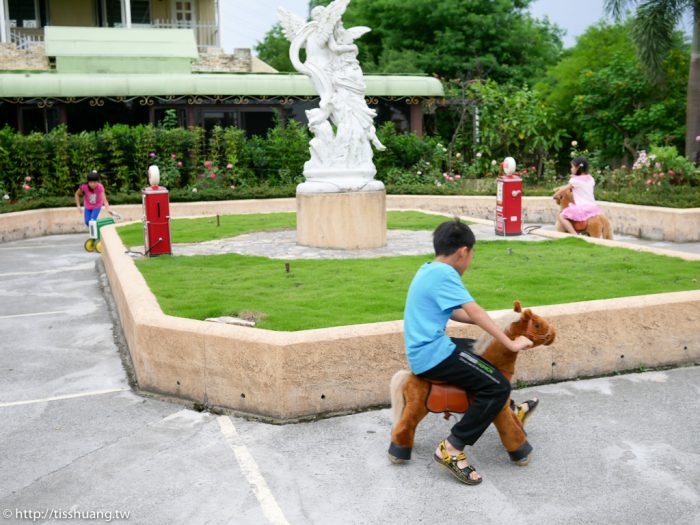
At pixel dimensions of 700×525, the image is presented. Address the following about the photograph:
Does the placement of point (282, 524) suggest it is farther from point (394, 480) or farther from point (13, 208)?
point (13, 208)

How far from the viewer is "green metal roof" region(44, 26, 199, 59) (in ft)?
84.0

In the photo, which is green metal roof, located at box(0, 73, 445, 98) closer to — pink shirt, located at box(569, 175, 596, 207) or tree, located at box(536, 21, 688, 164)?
tree, located at box(536, 21, 688, 164)

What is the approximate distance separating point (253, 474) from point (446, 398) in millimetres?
1218

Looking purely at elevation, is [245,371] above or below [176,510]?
above

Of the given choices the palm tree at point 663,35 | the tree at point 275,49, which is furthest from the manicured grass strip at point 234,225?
the tree at point 275,49

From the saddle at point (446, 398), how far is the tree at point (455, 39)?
31.0 metres

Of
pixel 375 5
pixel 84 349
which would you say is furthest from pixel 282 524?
pixel 375 5

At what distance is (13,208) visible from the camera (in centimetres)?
1742

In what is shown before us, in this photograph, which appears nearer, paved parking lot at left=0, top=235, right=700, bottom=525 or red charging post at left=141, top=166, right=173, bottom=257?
paved parking lot at left=0, top=235, right=700, bottom=525

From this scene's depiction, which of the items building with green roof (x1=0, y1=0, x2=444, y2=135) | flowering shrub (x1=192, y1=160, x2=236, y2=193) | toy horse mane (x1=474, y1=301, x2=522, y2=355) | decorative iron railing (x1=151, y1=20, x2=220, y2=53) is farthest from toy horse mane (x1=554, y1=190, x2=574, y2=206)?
decorative iron railing (x1=151, y1=20, x2=220, y2=53)

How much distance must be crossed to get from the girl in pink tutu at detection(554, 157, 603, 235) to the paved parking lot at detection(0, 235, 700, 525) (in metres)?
5.70

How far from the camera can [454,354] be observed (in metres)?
4.56

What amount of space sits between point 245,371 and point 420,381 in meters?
1.50

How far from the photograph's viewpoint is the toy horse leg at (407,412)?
15.4 feet
